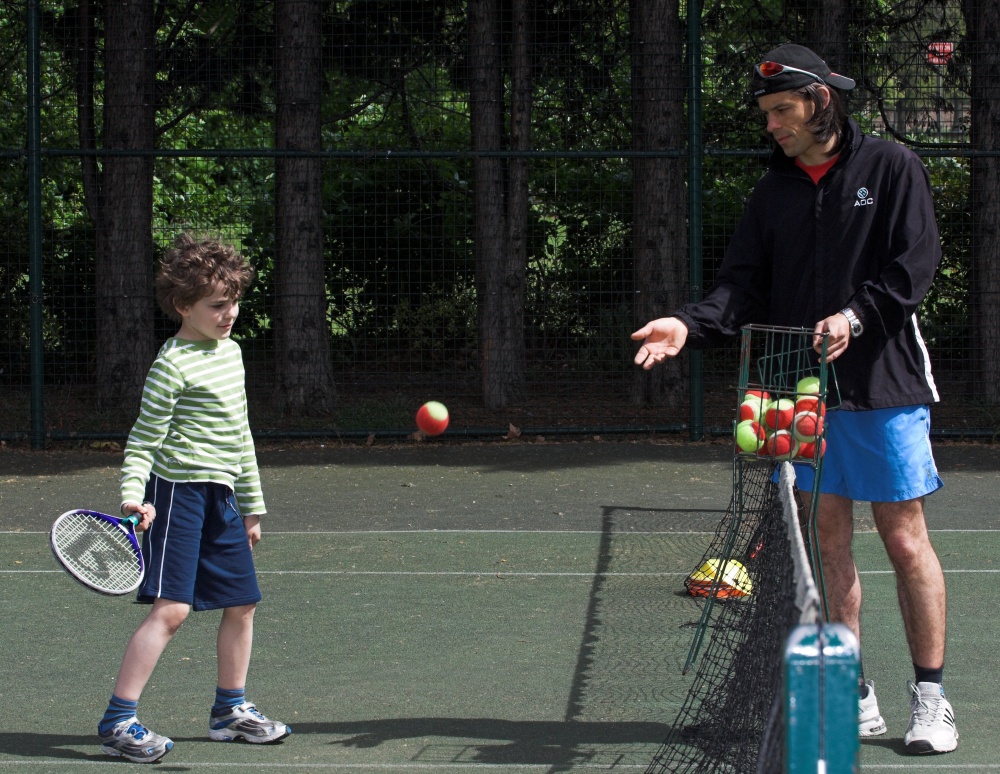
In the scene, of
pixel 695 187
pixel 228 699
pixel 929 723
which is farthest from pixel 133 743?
pixel 695 187

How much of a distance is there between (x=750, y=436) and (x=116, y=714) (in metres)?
1.97

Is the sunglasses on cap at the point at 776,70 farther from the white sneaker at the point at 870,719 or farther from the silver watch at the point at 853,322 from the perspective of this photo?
the white sneaker at the point at 870,719

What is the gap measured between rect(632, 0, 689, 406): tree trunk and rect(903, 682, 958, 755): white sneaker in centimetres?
748

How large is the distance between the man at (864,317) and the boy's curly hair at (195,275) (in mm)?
1237

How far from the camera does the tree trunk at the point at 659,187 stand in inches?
451

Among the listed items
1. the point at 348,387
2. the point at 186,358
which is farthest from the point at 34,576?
the point at 348,387

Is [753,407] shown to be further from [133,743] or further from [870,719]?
[133,743]

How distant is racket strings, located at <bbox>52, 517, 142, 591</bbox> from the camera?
3.93 metres

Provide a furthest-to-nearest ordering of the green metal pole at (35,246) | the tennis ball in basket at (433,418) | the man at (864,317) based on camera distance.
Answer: the green metal pole at (35,246) < the tennis ball in basket at (433,418) < the man at (864,317)

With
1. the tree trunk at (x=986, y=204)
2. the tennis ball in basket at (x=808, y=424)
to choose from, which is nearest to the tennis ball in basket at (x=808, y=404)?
A: the tennis ball in basket at (x=808, y=424)

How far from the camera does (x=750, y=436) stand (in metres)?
3.79

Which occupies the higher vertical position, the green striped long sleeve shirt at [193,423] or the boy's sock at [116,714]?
the green striped long sleeve shirt at [193,423]

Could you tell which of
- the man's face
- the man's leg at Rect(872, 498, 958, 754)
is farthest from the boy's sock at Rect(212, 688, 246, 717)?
the man's face

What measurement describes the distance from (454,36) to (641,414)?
4.03m
